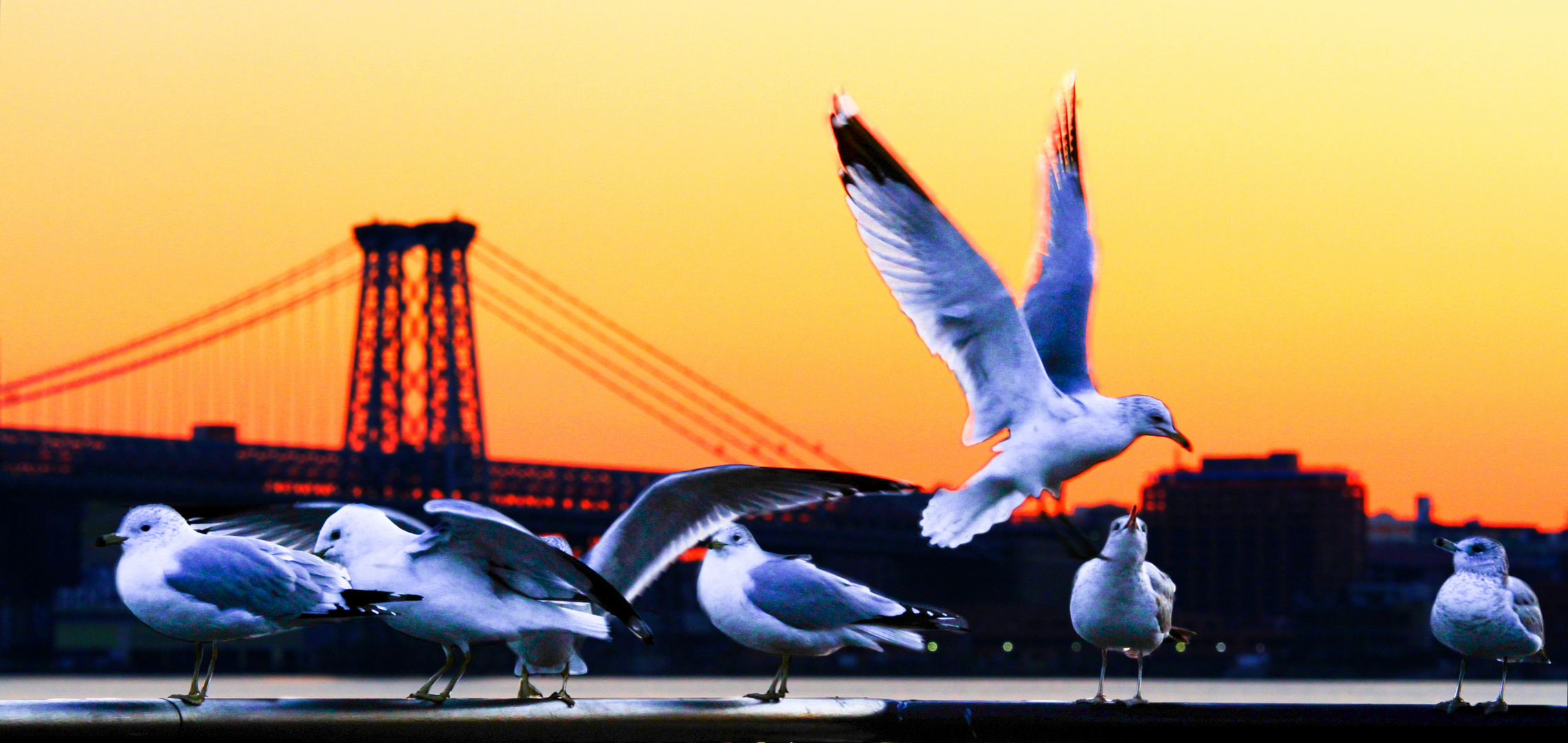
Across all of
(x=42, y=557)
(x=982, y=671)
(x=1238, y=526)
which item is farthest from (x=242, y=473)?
(x=1238, y=526)

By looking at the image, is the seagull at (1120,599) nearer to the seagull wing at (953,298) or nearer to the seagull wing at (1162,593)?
the seagull wing at (1162,593)

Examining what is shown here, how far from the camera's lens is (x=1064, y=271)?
6.34 m

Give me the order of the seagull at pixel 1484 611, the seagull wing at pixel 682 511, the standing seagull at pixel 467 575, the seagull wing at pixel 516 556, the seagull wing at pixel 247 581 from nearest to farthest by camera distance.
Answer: the seagull wing at pixel 247 581 < the seagull wing at pixel 516 556 < the standing seagull at pixel 467 575 < the seagull wing at pixel 682 511 < the seagull at pixel 1484 611

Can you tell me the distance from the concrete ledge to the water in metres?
29.7

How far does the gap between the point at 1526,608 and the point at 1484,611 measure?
33 centimetres

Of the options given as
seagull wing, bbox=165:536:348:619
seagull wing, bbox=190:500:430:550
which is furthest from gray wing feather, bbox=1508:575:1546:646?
seagull wing, bbox=165:536:348:619

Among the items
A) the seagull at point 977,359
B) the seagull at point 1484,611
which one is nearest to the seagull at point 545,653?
the seagull at point 977,359

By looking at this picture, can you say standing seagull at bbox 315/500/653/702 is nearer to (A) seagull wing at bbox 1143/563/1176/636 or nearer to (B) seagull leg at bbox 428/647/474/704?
(B) seagull leg at bbox 428/647/474/704

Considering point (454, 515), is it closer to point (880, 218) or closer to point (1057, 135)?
point (880, 218)

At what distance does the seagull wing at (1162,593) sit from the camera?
739 centimetres

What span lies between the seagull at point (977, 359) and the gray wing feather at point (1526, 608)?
2405 mm

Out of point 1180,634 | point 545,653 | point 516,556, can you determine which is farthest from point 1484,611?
point 516,556

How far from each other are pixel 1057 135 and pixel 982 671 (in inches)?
1997

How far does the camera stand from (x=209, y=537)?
5.80 metres
